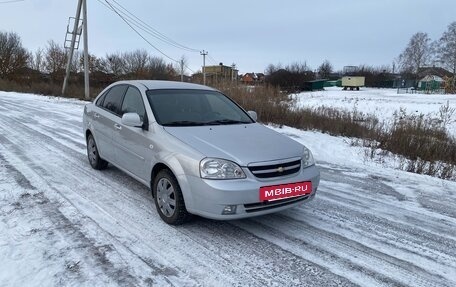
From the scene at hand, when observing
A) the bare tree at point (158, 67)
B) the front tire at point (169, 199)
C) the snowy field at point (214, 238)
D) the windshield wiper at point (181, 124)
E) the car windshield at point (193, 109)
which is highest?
the bare tree at point (158, 67)

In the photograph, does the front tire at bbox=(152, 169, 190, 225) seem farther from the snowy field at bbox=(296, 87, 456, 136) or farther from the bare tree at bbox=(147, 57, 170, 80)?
the bare tree at bbox=(147, 57, 170, 80)

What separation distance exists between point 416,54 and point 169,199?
315 feet

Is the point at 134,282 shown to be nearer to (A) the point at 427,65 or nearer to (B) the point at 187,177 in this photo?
(B) the point at 187,177

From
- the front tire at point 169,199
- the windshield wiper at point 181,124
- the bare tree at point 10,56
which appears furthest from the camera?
the bare tree at point 10,56

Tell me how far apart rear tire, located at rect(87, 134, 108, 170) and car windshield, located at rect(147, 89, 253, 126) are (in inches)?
70.0

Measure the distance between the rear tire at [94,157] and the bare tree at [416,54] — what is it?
9245 cm

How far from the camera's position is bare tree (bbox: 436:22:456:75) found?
74.9 metres

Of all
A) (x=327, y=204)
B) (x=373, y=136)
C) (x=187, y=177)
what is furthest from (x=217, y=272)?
(x=373, y=136)

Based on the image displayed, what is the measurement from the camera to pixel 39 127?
35.9ft

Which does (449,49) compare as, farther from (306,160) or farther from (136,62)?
(306,160)

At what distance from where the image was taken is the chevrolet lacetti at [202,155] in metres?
3.71

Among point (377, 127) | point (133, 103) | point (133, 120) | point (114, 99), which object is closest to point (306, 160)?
point (133, 120)

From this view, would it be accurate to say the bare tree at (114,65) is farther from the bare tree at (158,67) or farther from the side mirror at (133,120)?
the side mirror at (133,120)

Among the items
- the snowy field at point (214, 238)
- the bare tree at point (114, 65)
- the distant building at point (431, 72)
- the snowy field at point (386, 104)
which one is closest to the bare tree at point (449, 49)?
the distant building at point (431, 72)
